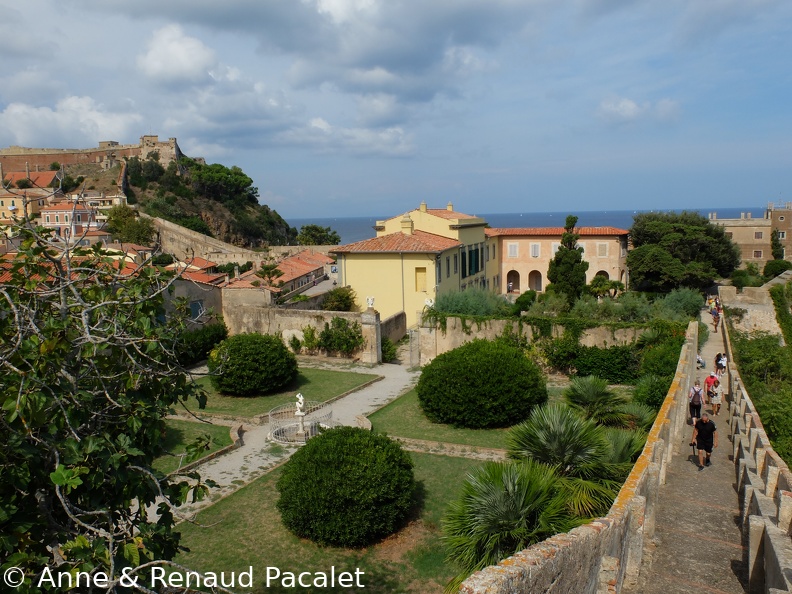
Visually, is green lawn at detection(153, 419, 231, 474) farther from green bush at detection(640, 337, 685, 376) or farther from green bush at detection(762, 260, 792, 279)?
green bush at detection(762, 260, 792, 279)

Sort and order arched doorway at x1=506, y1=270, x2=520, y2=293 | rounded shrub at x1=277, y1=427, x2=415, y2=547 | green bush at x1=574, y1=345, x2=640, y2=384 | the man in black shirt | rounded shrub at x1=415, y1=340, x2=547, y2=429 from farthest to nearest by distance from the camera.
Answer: arched doorway at x1=506, y1=270, x2=520, y2=293
green bush at x1=574, y1=345, x2=640, y2=384
rounded shrub at x1=415, y1=340, x2=547, y2=429
the man in black shirt
rounded shrub at x1=277, y1=427, x2=415, y2=547

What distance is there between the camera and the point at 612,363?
21.1 m

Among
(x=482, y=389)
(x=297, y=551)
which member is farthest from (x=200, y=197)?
(x=297, y=551)

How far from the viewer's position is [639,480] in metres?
7.82

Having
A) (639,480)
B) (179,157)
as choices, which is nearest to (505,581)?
(639,480)

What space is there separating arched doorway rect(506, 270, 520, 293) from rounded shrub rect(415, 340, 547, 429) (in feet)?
102

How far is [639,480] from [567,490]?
1110 mm

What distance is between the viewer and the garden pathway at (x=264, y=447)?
40.9 feet

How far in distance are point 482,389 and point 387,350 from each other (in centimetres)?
962

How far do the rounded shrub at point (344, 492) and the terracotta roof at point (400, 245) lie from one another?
764 inches

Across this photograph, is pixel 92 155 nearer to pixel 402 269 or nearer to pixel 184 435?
pixel 402 269

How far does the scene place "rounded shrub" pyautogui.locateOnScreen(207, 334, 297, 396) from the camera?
1856 centimetres

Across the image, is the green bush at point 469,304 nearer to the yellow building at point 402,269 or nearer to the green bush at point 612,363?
the yellow building at point 402,269

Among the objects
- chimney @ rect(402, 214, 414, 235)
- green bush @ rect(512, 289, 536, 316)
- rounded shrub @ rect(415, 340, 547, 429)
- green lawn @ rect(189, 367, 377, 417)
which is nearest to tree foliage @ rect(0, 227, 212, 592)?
rounded shrub @ rect(415, 340, 547, 429)
